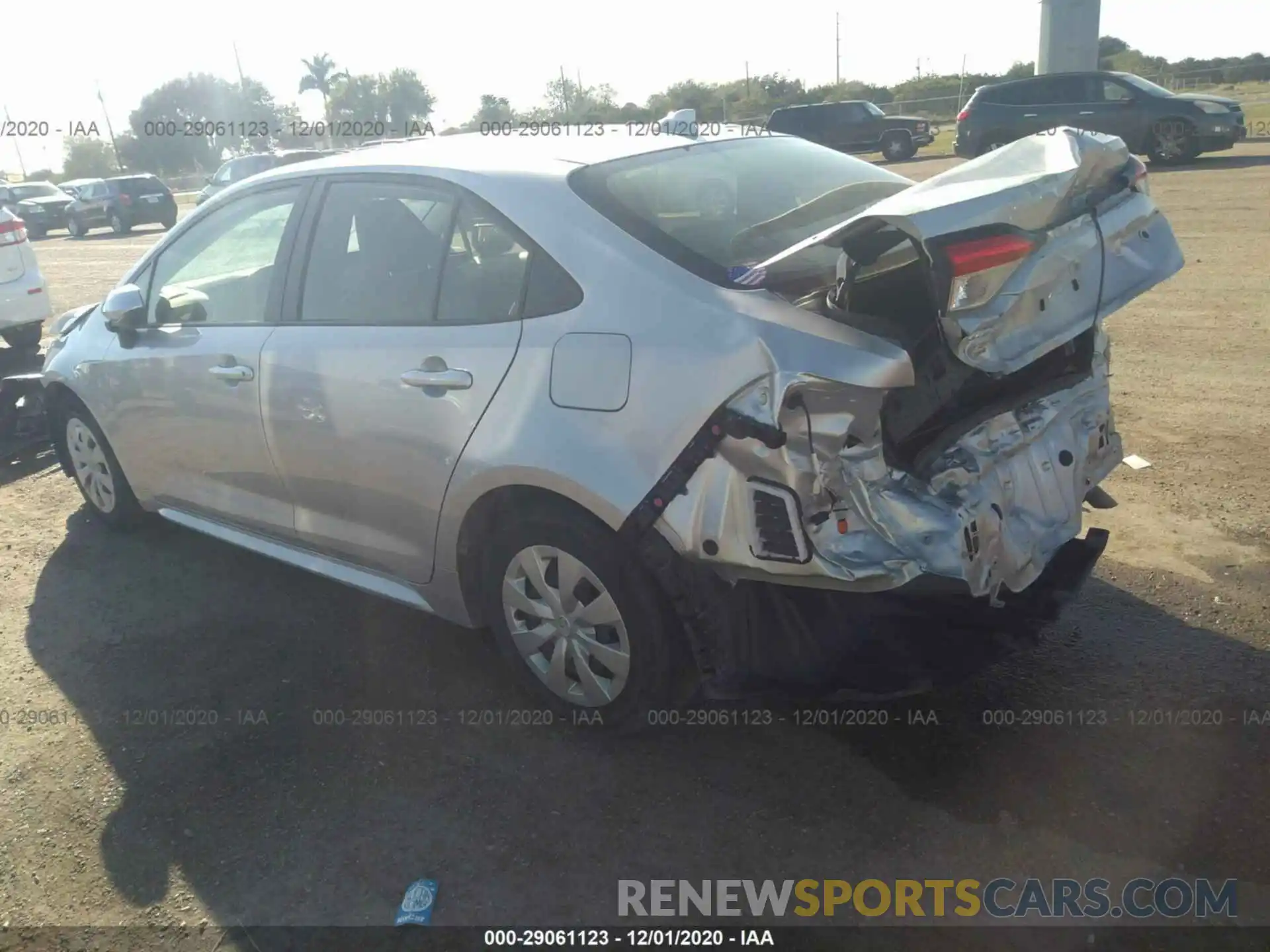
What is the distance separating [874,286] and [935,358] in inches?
11.1

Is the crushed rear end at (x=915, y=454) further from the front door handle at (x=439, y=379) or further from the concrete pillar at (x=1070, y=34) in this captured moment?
the concrete pillar at (x=1070, y=34)

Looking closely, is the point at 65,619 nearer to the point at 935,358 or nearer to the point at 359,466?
the point at 359,466

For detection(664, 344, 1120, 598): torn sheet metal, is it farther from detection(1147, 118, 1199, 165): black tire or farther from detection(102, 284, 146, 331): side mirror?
detection(1147, 118, 1199, 165): black tire

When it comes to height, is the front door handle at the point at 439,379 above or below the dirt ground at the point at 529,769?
above

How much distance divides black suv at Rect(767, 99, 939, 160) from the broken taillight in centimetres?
2527

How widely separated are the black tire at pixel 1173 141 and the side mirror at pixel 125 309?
59.0ft

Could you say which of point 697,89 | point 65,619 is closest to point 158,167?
point 697,89

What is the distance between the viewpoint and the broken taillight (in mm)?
2492

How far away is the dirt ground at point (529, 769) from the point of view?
2.73 meters

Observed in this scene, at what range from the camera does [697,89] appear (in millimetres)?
48094

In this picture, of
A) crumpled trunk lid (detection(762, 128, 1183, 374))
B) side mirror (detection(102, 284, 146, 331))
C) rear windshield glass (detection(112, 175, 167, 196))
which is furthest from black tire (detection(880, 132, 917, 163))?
crumpled trunk lid (detection(762, 128, 1183, 374))

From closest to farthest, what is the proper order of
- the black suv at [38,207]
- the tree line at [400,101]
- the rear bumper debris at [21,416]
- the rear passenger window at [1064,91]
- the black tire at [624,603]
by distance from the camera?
the black tire at [624,603] → the rear bumper debris at [21,416] → the rear passenger window at [1064,91] → the black suv at [38,207] → the tree line at [400,101]

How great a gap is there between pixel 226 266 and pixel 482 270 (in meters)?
1.67

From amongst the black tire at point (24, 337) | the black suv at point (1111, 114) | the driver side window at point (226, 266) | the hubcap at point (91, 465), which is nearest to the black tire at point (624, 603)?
the driver side window at point (226, 266)
